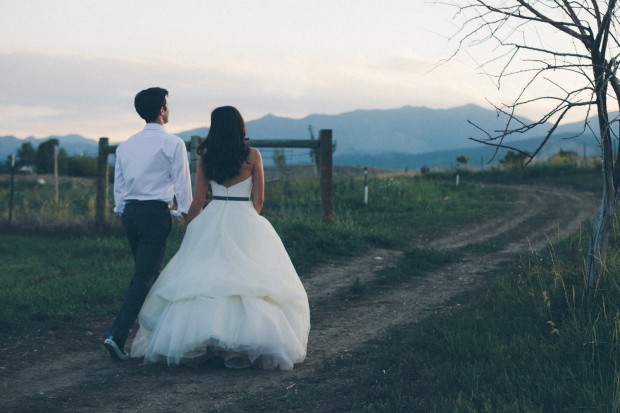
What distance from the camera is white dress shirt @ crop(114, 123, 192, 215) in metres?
6.36

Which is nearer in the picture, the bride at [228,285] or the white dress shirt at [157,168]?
the bride at [228,285]

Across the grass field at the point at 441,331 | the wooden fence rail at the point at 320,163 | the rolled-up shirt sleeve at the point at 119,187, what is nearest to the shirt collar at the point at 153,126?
the rolled-up shirt sleeve at the point at 119,187

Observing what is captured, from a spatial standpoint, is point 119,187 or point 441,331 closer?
point 441,331

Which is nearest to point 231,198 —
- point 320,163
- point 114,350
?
point 114,350

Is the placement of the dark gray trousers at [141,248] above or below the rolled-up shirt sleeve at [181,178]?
below

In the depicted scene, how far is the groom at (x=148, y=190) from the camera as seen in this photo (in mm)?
6367

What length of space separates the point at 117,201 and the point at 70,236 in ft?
30.7

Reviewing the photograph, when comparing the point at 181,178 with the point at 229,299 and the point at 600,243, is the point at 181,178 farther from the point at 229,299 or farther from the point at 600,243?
the point at 600,243

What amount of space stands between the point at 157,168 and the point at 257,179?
2.85 feet

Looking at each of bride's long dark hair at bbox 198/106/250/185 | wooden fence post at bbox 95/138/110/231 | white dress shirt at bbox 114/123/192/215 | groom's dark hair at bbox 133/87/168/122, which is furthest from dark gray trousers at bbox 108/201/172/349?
wooden fence post at bbox 95/138/110/231

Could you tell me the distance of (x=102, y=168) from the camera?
15.4 m

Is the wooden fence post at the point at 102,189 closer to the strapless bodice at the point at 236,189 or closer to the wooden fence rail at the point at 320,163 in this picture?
the wooden fence rail at the point at 320,163

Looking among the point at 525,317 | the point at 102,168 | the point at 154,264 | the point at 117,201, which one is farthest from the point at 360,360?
the point at 102,168

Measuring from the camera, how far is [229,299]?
20.0 feet
